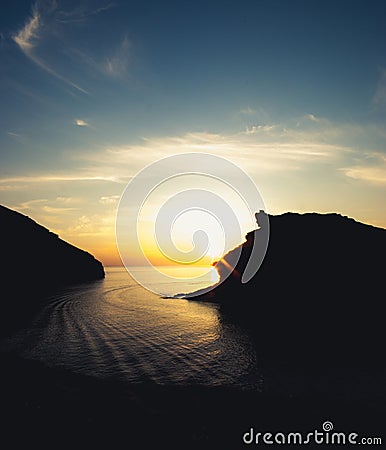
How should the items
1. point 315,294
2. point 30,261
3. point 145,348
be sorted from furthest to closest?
point 30,261 < point 315,294 < point 145,348

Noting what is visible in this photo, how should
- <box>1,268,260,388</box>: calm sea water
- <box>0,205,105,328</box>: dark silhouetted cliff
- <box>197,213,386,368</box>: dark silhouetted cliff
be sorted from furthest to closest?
<box>0,205,105,328</box>: dark silhouetted cliff < <box>197,213,386,368</box>: dark silhouetted cliff < <box>1,268,260,388</box>: calm sea water

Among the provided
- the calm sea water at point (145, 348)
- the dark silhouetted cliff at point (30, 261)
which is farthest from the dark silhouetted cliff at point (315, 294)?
the dark silhouetted cliff at point (30, 261)

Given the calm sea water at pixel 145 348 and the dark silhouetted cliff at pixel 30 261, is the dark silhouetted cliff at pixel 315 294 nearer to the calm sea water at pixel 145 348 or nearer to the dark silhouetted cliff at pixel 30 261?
the calm sea water at pixel 145 348

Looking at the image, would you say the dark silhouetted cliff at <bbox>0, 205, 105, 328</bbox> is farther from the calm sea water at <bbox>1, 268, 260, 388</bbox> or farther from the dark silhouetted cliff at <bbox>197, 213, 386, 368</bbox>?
the dark silhouetted cliff at <bbox>197, 213, 386, 368</bbox>

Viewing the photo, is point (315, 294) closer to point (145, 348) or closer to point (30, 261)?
point (145, 348)

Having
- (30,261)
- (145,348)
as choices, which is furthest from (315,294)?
(30,261)

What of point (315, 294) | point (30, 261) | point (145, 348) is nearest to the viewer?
point (145, 348)

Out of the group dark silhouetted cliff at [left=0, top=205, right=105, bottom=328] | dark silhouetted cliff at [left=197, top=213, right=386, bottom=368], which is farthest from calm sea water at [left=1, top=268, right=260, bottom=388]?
dark silhouetted cliff at [left=0, top=205, right=105, bottom=328]
